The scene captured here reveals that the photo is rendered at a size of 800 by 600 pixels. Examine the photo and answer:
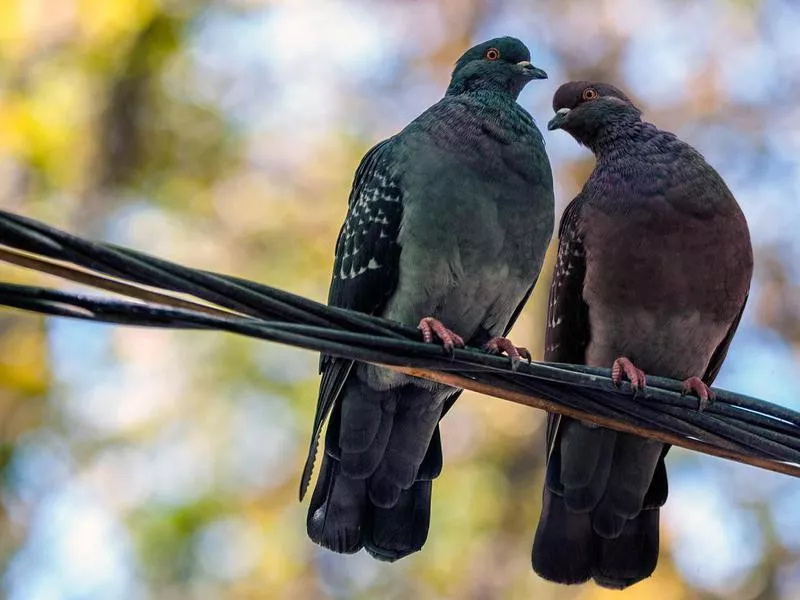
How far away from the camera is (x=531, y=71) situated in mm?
5211

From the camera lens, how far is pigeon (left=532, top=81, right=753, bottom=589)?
181 inches

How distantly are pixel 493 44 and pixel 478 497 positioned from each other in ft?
16.0

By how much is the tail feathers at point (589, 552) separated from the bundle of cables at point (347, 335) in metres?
1.22

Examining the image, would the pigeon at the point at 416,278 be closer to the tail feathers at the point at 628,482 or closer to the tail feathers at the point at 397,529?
the tail feathers at the point at 397,529

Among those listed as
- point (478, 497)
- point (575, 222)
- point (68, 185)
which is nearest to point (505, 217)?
point (575, 222)

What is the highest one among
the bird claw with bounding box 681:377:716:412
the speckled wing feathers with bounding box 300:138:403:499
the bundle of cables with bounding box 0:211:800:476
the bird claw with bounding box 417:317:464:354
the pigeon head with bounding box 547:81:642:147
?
the pigeon head with bounding box 547:81:642:147

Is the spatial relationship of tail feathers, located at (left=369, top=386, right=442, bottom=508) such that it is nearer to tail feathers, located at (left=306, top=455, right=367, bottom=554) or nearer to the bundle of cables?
tail feathers, located at (left=306, top=455, right=367, bottom=554)

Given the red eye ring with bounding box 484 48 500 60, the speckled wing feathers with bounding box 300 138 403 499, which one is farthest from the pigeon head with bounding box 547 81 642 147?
the speckled wing feathers with bounding box 300 138 403 499

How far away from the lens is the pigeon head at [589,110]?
5297mm

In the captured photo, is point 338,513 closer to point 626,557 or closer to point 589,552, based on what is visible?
point 589,552

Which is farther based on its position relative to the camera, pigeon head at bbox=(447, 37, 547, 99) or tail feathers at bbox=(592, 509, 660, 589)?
pigeon head at bbox=(447, 37, 547, 99)

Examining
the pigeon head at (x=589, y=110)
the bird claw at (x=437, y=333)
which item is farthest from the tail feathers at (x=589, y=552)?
the pigeon head at (x=589, y=110)

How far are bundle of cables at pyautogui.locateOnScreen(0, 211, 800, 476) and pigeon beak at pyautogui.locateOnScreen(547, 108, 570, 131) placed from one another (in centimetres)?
213

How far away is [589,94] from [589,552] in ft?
7.06
